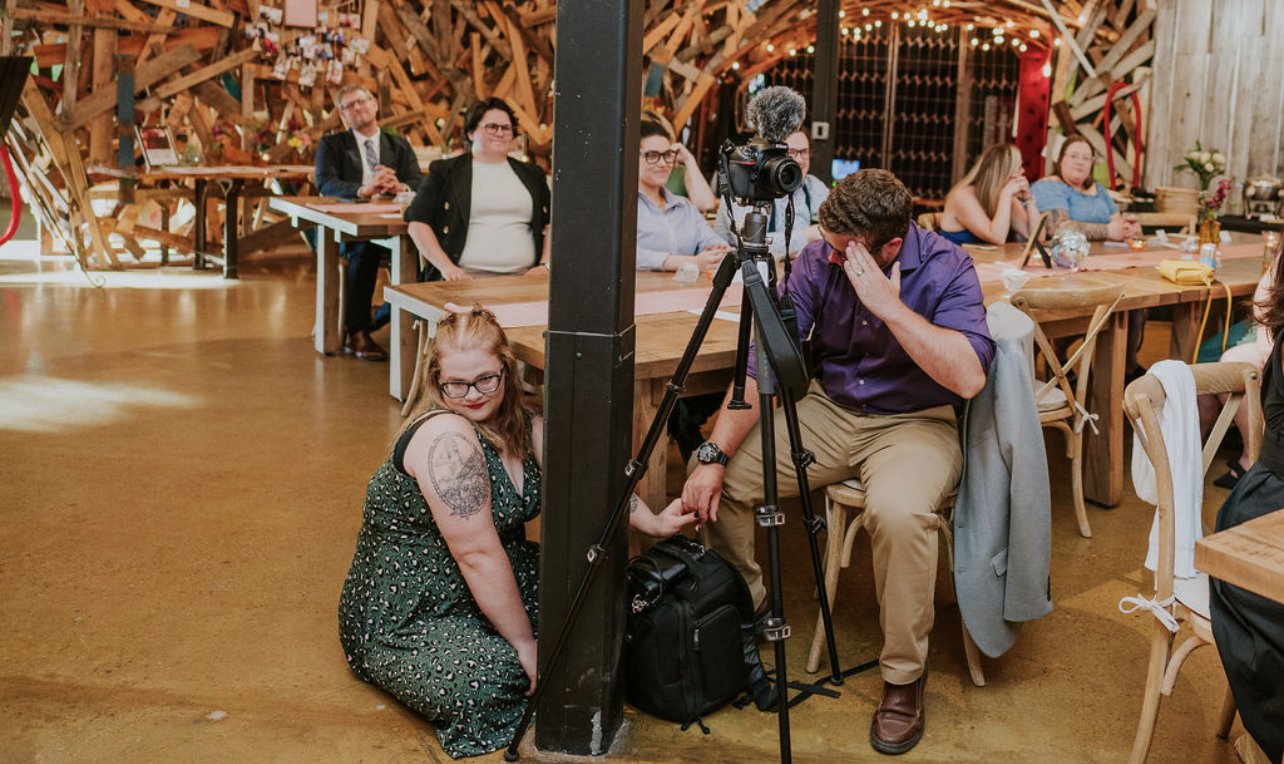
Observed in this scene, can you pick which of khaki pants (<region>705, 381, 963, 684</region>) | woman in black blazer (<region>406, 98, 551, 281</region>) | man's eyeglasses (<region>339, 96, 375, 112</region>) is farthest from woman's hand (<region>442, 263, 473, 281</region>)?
khaki pants (<region>705, 381, 963, 684</region>)

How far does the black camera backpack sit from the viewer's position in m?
2.79

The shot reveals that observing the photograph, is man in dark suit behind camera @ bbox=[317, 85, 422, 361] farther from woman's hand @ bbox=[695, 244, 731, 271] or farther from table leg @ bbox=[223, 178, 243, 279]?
woman's hand @ bbox=[695, 244, 731, 271]

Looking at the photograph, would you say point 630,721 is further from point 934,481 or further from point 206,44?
point 206,44

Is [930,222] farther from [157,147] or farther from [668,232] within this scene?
[157,147]

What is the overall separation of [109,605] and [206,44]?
22.9 ft

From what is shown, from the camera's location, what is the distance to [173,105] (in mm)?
9383

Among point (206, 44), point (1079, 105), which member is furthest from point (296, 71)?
point (1079, 105)

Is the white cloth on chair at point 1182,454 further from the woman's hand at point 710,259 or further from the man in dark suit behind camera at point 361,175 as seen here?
the man in dark suit behind camera at point 361,175

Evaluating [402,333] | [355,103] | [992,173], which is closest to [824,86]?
[992,173]

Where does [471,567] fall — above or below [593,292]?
below

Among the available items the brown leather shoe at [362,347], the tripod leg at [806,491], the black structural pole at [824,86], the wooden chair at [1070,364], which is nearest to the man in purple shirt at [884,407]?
the tripod leg at [806,491]

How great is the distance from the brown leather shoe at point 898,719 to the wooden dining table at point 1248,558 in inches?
41.9

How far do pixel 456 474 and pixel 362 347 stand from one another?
12.6ft

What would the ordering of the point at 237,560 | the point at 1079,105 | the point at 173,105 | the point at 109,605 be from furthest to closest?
the point at 1079,105 < the point at 173,105 < the point at 237,560 < the point at 109,605
